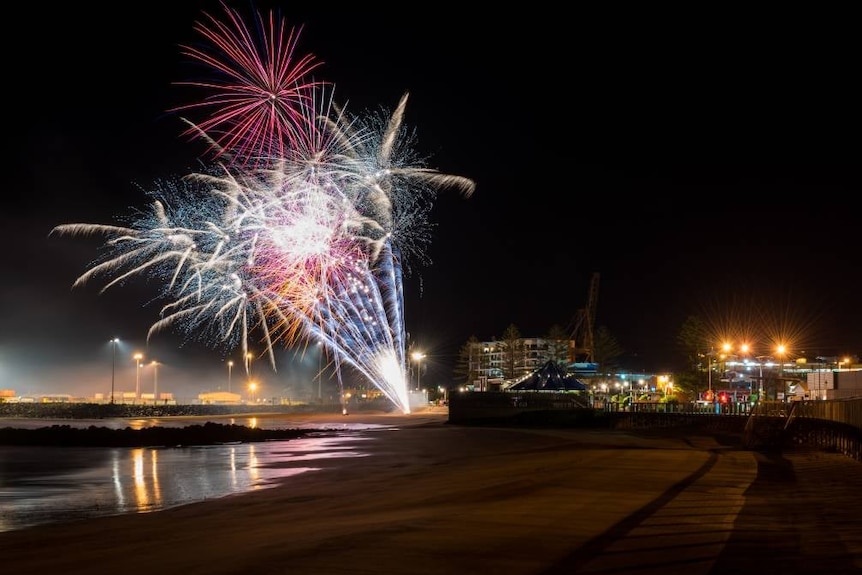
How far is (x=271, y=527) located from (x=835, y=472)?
1697cm

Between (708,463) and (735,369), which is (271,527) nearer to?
(708,463)

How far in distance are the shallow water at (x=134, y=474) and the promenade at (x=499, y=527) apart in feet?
5.35

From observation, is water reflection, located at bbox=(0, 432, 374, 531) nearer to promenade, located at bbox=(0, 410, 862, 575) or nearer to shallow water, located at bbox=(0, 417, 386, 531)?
shallow water, located at bbox=(0, 417, 386, 531)

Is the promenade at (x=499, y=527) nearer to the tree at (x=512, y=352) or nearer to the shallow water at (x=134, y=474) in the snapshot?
the shallow water at (x=134, y=474)

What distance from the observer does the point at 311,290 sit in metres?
50.1

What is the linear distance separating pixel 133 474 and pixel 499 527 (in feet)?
60.1

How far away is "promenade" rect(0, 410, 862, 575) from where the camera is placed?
451 inches

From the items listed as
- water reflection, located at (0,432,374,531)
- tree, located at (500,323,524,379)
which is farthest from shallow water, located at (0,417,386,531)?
tree, located at (500,323,524,379)

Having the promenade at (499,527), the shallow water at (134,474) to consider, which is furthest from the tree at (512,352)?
the promenade at (499,527)

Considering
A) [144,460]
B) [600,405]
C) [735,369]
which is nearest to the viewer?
[144,460]

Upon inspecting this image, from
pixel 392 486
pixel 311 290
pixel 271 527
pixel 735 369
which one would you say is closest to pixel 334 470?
pixel 392 486

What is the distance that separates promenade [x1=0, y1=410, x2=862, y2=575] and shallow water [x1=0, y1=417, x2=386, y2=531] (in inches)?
64.2

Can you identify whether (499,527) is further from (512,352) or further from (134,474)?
(512,352)

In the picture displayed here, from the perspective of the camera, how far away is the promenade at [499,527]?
11.5 meters
